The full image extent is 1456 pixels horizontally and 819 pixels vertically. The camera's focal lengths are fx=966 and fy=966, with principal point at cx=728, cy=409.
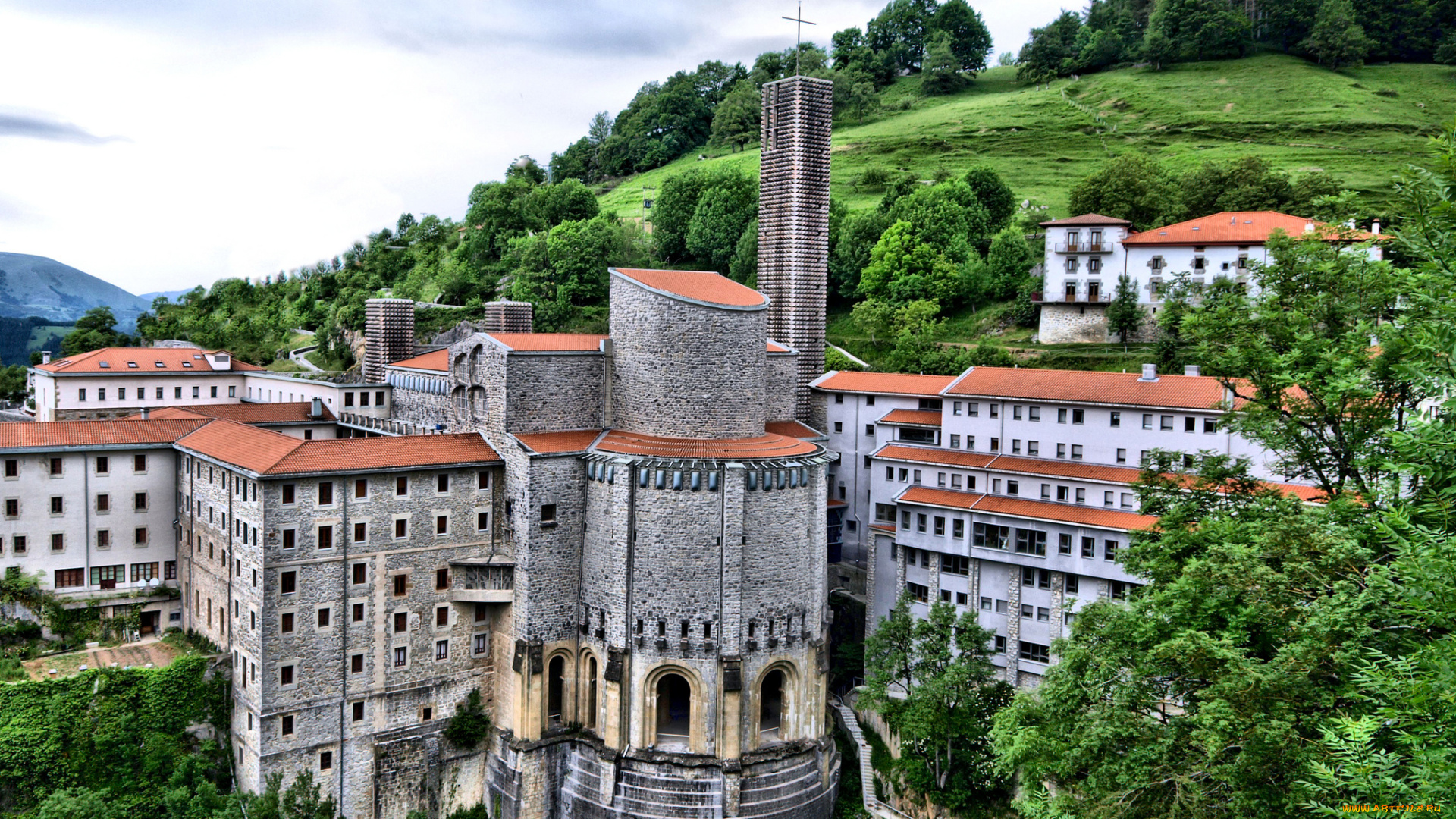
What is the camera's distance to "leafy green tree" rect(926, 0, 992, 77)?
158m

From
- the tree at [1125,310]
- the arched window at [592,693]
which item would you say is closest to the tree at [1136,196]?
the tree at [1125,310]

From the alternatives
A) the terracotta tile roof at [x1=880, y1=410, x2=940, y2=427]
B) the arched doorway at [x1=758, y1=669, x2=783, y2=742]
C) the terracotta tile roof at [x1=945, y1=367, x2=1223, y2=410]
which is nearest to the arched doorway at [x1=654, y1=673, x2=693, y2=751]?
the arched doorway at [x1=758, y1=669, x2=783, y2=742]

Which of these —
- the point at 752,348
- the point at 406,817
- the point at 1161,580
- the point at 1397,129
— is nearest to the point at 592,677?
the point at 406,817

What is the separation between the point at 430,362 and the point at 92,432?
695 inches

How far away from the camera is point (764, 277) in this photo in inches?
2515

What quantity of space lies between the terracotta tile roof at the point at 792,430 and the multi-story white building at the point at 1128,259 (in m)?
26.1

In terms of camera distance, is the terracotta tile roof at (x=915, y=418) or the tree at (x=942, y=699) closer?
the tree at (x=942, y=699)

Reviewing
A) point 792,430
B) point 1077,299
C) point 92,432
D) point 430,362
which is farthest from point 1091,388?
point 92,432

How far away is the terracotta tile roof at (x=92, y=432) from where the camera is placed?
45.9m

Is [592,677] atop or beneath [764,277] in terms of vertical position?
beneath

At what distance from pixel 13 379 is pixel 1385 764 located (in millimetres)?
106366

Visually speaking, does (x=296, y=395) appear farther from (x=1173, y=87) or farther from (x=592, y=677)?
(x=1173, y=87)

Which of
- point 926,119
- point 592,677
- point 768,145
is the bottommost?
point 592,677

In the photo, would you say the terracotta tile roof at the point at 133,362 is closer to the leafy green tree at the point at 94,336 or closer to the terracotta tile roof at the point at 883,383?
the leafy green tree at the point at 94,336
